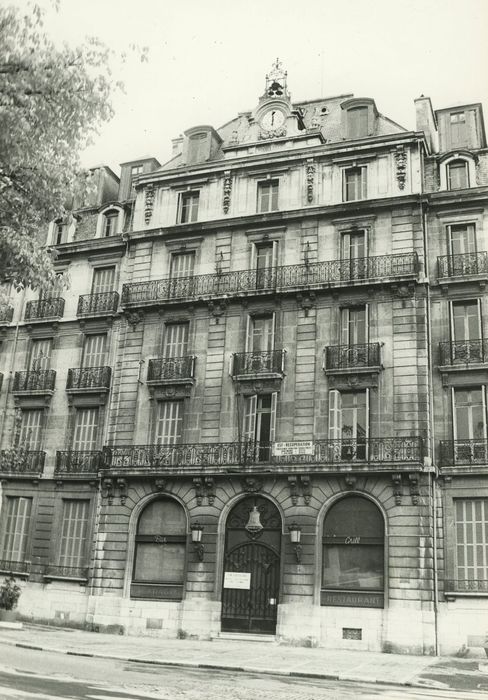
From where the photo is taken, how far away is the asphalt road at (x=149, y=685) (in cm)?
1176

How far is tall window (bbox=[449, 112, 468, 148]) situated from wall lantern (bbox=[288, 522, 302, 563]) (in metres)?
15.6

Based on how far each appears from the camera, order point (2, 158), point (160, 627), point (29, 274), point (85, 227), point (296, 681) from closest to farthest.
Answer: point (2, 158) < point (29, 274) < point (296, 681) < point (160, 627) < point (85, 227)

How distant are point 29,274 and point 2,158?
216 centimetres

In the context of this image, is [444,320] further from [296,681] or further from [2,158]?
[2,158]

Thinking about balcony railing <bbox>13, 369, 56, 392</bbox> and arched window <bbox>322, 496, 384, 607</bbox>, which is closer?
arched window <bbox>322, 496, 384, 607</bbox>

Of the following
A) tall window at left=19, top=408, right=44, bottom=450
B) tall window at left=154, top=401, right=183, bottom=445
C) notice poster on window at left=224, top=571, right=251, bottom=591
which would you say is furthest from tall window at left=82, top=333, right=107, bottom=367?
notice poster on window at left=224, top=571, right=251, bottom=591

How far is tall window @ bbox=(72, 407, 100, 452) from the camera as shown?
29.3m

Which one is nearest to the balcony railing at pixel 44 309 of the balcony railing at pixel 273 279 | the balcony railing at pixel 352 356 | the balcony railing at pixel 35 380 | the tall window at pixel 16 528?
the balcony railing at pixel 35 380

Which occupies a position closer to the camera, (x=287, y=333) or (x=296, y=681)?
(x=296, y=681)

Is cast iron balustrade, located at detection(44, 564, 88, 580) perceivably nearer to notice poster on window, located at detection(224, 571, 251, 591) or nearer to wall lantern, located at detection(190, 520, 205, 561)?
wall lantern, located at detection(190, 520, 205, 561)

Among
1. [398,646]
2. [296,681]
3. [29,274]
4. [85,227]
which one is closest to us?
[29,274]

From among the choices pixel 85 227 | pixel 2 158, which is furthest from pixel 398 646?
pixel 85 227

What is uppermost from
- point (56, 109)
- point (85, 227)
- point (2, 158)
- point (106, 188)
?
point (106, 188)

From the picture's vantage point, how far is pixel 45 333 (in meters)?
31.8
